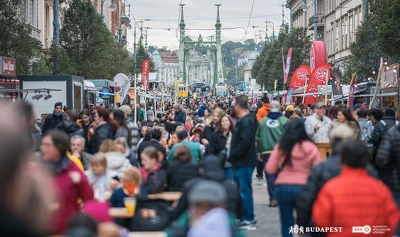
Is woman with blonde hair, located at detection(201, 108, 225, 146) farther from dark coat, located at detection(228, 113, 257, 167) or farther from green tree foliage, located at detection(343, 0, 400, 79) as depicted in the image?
green tree foliage, located at detection(343, 0, 400, 79)

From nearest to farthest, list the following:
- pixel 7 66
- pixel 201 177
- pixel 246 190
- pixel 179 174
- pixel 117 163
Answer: pixel 201 177, pixel 179 174, pixel 117 163, pixel 246 190, pixel 7 66

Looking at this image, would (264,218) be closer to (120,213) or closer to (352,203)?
(120,213)

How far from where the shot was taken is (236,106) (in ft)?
39.9

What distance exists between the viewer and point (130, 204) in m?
8.62

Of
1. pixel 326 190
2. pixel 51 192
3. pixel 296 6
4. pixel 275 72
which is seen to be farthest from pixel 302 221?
pixel 296 6

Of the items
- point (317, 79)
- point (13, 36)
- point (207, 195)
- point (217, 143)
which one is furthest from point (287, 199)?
point (317, 79)

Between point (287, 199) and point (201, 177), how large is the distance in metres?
1.48

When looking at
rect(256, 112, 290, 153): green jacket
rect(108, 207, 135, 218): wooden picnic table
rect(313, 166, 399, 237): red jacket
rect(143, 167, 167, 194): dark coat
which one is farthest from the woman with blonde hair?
rect(313, 166, 399, 237): red jacket

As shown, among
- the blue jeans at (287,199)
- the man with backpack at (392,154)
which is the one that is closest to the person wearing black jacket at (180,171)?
the blue jeans at (287,199)

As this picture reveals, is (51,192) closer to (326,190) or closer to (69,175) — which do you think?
(326,190)

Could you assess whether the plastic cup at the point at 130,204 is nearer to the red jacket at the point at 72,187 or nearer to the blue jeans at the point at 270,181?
the red jacket at the point at 72,187

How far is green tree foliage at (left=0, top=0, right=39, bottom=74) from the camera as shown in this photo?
99.7ft

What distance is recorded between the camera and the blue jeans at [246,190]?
11867mm

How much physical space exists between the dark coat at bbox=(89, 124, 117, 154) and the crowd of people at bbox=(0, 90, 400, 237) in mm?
18
